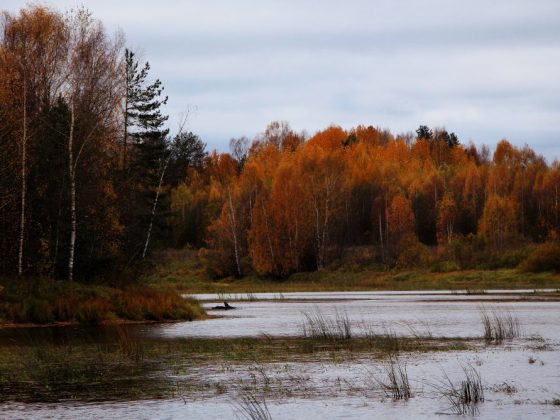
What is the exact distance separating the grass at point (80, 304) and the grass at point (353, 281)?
71.8 feet

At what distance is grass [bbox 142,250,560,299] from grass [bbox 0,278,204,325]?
21893mm

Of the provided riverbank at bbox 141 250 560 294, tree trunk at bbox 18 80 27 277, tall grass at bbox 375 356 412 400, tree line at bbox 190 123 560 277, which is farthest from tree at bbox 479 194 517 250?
tall grass at bbox 375 356 412 400

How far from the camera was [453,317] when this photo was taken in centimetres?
4159

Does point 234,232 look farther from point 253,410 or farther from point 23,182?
point 253,410

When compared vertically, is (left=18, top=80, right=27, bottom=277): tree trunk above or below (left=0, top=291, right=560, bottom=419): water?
above

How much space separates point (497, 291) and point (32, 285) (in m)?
35.9

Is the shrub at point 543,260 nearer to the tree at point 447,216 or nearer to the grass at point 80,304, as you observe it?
the tree at point 447,216

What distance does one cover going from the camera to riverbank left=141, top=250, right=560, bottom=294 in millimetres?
72125

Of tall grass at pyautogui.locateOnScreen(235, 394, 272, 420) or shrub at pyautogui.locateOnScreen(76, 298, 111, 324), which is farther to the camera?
shrub at pyautogui.locateOnScreen(76, 298, 111, 324)

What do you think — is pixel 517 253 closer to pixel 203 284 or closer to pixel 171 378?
pixel 203 284

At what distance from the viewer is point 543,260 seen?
73688 millimetres

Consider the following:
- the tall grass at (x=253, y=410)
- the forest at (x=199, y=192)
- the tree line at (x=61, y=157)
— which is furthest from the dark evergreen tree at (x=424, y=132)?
the tall grass at (x=253, y=410)

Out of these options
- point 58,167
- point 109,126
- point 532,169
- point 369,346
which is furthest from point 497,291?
point 532,169

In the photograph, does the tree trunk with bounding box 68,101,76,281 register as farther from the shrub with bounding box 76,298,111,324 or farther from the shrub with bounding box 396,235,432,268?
the shrub with bounding box 396,235,432,268
